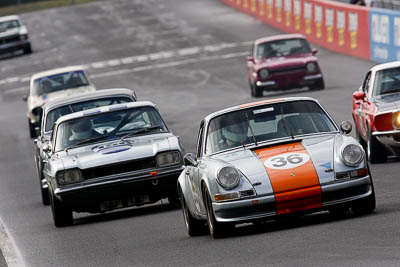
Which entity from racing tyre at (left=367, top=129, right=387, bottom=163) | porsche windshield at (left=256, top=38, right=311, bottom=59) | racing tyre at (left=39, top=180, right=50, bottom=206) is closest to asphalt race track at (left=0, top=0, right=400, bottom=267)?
racing tyre at (left=367, top=129, right=387, bottom=163)

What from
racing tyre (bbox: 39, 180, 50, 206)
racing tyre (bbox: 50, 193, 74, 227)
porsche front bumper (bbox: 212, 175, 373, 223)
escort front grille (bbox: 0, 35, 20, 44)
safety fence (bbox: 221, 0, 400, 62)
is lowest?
escort front grille (bbox: 0, 35, 20, 44)

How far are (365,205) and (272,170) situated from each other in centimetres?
92

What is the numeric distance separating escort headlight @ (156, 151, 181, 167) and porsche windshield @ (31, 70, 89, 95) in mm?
13182

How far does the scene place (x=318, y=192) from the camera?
9.70 meters

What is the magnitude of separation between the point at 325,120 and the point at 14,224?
4.98 m

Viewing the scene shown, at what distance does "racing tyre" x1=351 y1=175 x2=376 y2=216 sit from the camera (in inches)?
392

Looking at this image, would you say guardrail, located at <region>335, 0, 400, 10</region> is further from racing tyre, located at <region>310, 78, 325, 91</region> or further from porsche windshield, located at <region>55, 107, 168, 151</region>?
porsche windshield, located at <region>55, 107, 168, 151</region>

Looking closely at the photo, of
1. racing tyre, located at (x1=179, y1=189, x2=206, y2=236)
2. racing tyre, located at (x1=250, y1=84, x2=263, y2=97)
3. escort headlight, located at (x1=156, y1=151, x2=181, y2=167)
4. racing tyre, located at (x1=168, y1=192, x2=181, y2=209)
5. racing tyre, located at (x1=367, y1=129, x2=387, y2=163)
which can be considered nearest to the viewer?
racing tyre, located at (x1=179, y1=189, x2=206, y2=236)

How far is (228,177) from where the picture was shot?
985 centimetres

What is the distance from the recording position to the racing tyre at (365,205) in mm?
9945

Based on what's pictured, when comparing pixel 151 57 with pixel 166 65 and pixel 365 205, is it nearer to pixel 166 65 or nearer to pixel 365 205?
pixel 166 65

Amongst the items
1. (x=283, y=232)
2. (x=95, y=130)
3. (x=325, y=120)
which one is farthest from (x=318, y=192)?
(x=95, y=130)

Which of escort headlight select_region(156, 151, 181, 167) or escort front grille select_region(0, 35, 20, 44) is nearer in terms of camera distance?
escort headlight select_region(156, 151, 181, 167)

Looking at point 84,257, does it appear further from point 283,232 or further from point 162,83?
point 162,83
